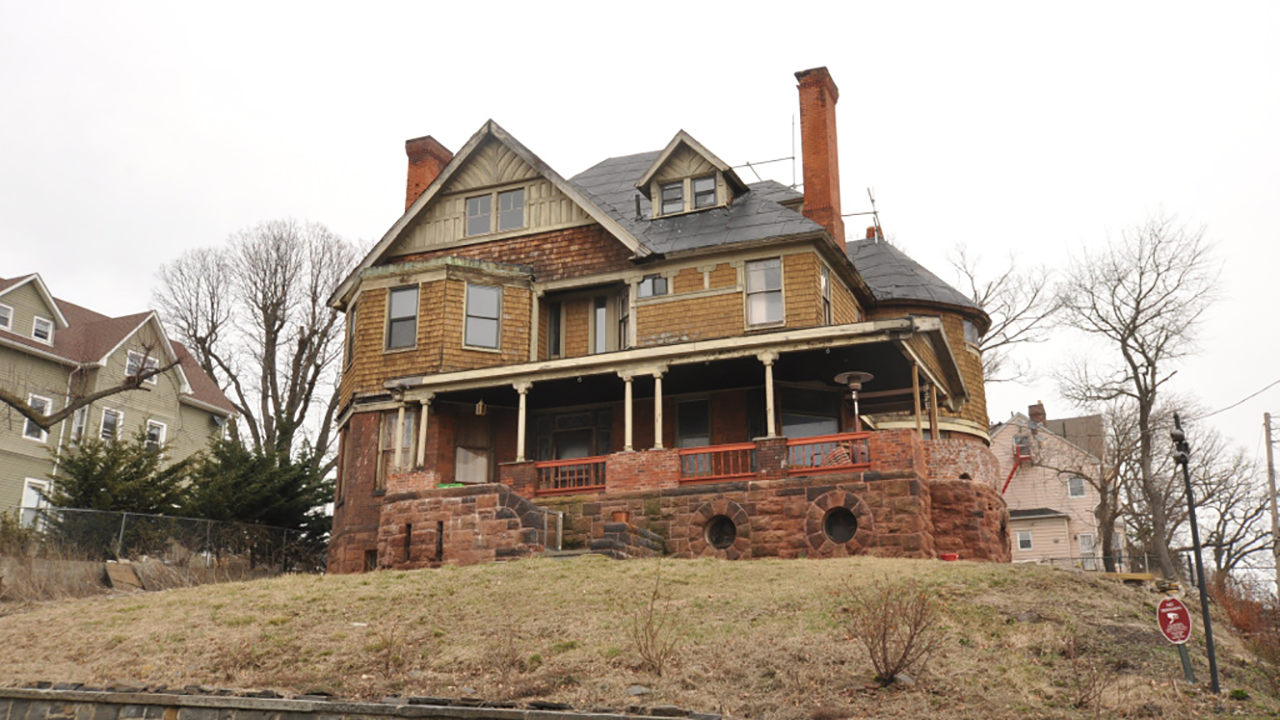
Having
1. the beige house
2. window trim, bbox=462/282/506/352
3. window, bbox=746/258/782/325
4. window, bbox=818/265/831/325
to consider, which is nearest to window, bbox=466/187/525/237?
window trim, bbox=462/282/506/352

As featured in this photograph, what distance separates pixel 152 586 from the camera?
2123 centimetres

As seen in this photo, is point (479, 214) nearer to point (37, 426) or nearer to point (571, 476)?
point (571, 476)

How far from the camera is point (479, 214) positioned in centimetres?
2670

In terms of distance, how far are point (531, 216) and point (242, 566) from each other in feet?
34.0

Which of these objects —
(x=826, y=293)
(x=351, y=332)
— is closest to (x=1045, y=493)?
(x=826, y=293)

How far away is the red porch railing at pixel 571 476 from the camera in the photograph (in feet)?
70.4

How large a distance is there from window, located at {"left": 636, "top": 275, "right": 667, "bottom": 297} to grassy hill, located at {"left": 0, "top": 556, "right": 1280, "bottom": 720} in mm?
8945

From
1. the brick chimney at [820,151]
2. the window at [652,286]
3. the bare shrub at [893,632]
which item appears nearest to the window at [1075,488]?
the brick chimney at [820,151]

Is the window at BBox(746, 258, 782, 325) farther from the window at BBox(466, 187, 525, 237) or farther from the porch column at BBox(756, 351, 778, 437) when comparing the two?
the window at BBox(466, 187, 525, 237)

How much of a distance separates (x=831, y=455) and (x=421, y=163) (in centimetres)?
1511

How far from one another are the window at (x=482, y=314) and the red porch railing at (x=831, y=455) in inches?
312

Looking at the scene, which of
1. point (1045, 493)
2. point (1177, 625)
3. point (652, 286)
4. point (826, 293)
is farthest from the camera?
point (1045, 493)

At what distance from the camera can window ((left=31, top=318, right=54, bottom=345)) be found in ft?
119

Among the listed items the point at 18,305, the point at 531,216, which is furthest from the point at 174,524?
the point at 18,305
